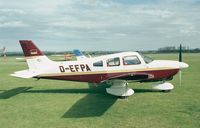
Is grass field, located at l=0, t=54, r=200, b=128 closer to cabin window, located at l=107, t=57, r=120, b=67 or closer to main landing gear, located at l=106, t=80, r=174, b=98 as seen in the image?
main landing gear, located at l=106, t=80, r=174, b=98

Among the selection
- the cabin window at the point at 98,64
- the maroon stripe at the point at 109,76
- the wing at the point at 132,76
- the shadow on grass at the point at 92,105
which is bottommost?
the shadow on grass at the point at 92,105

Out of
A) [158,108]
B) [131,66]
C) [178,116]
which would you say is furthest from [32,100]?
[178,116]

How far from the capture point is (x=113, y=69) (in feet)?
41.9

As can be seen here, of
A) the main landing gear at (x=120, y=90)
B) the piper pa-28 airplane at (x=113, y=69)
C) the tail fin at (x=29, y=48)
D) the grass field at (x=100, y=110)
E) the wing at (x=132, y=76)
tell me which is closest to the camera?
the grass field at (x=100, y=110)

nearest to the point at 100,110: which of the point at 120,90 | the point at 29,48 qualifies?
the point at 120,90

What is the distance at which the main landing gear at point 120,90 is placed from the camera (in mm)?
12228

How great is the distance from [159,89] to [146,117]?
15.9ft

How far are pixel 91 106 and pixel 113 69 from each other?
2654 mm

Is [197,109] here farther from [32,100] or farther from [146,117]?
[32,100]

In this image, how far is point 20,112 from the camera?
10078 mm

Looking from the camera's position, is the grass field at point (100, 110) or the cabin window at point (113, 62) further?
the cabin window at point (113, 62)

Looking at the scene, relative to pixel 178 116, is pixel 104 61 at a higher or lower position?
higher

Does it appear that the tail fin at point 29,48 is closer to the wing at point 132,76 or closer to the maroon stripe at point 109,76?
the maroon stripe at point 109,76

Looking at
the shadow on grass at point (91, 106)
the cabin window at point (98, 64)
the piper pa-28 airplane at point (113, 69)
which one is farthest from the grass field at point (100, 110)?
the cabin window at point (98, 64)
